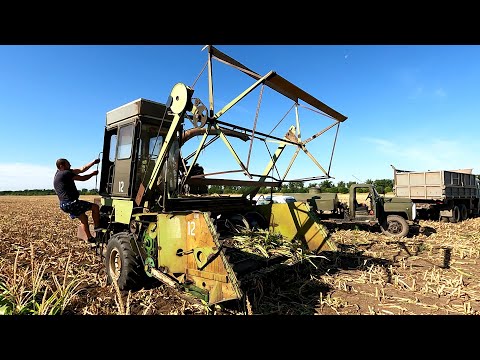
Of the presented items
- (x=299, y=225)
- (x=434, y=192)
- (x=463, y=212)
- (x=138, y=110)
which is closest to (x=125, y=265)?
(x=138, y=110)

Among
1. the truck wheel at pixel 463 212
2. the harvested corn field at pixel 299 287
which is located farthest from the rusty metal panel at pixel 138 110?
the truck wheel at pixel 463 212

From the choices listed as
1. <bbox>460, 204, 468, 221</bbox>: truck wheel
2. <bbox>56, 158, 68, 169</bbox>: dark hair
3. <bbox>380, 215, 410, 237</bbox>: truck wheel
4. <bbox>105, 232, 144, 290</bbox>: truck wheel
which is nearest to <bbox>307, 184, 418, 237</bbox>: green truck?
<bbox>380, 215, 410, 237</bbox>: truck wheel

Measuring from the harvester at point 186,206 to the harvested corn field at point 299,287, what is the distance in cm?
31

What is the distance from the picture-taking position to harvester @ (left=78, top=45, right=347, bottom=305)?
12.1 ft

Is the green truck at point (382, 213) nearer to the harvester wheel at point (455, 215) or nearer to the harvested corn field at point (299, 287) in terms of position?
the harvested corn field at point (299, 287)

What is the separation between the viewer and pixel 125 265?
14.7 feet

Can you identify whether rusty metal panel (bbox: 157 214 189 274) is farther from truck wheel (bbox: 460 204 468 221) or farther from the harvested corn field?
truck wheel (bbox: 460 204 468 221)

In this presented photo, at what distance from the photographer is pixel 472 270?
6172 millimetres

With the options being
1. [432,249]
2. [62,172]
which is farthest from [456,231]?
[62,172]

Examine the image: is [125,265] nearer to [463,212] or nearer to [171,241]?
[171,241]

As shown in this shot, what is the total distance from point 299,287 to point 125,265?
9.15ft

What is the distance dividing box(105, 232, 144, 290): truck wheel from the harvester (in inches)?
0.6

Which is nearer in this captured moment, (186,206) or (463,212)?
(186,206)

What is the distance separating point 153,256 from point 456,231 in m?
12.0
